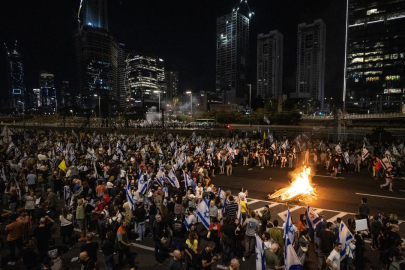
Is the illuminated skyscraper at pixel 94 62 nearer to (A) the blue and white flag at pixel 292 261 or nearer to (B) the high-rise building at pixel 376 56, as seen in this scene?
(B) the high-rise building at pixel 376 56

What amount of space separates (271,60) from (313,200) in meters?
195

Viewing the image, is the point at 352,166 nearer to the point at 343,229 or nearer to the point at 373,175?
the point at 373,175

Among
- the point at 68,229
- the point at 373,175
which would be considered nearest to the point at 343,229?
the point at 68,229

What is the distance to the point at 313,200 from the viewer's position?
13.9 m

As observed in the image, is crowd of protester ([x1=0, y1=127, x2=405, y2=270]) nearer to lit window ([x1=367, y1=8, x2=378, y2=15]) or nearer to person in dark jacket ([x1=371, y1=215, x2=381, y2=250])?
person in dark jacket ([x1=371, y1=215, x2=381, y2=250])

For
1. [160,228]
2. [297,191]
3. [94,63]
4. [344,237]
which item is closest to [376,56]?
[297,191]

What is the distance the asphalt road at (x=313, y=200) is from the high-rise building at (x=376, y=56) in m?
97.7

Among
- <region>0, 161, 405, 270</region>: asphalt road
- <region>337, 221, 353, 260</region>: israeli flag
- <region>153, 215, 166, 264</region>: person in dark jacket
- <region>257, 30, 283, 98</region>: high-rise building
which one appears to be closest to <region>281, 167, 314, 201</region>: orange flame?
<region>0, 161, 405, 270</region>: asphalt road

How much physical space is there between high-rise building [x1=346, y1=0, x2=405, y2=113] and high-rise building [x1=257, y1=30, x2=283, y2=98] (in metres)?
79.0

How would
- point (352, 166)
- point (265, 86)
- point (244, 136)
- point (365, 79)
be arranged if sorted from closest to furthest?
point (352, 166) < point (244, 136) < point (365, 79) < point (265, 86)

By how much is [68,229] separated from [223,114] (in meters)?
57.1

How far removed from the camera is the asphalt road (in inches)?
331

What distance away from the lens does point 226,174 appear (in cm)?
2025

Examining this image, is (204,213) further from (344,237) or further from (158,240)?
(344,237)
